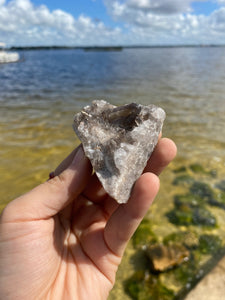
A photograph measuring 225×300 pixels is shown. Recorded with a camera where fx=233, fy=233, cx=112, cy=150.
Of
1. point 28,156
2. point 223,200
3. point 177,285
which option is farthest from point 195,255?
point 28,156

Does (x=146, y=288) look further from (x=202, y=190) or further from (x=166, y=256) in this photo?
(x=202, y=190)

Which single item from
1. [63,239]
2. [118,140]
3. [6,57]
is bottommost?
[6,57]

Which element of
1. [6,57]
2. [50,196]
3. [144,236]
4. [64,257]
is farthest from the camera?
[6,57]

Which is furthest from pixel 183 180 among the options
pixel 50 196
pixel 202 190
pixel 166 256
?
pixel 50 196

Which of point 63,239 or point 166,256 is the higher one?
point 63,239

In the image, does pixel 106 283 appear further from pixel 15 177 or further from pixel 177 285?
pixel 15 177

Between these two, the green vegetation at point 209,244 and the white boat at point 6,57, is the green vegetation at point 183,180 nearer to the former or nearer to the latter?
the green vegetation at point 209,244
